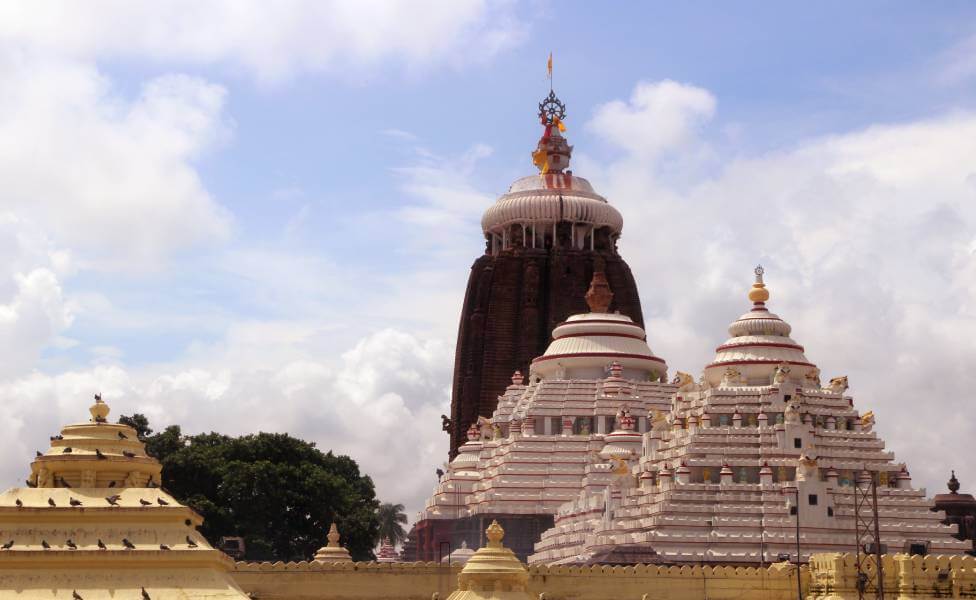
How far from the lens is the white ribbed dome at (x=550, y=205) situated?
124000 millimetres

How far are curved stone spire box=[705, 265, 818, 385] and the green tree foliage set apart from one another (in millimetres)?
27031

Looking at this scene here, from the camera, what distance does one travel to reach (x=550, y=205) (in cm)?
12375

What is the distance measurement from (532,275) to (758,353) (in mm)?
34285

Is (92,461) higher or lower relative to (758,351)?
lower

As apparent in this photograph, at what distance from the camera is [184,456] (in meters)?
107

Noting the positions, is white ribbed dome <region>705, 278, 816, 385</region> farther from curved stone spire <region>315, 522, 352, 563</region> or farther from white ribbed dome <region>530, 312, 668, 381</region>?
curved stone spire <region>315, 522, 352, 563</region>

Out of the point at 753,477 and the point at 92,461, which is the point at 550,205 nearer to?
the point at 753,477

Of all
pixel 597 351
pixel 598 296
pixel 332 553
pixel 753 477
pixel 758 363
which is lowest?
pixel 332 553

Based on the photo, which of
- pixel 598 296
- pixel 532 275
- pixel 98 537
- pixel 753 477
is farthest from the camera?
pixel 532 275

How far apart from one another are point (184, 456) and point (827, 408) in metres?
39.8

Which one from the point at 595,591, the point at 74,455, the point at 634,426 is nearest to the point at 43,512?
the point at 74,455

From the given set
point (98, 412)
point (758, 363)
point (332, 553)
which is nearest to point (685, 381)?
point (758, 363)

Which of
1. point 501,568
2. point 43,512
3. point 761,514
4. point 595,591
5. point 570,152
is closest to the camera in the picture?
point 43,512

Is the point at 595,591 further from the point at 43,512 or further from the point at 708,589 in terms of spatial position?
the point at 43,512
